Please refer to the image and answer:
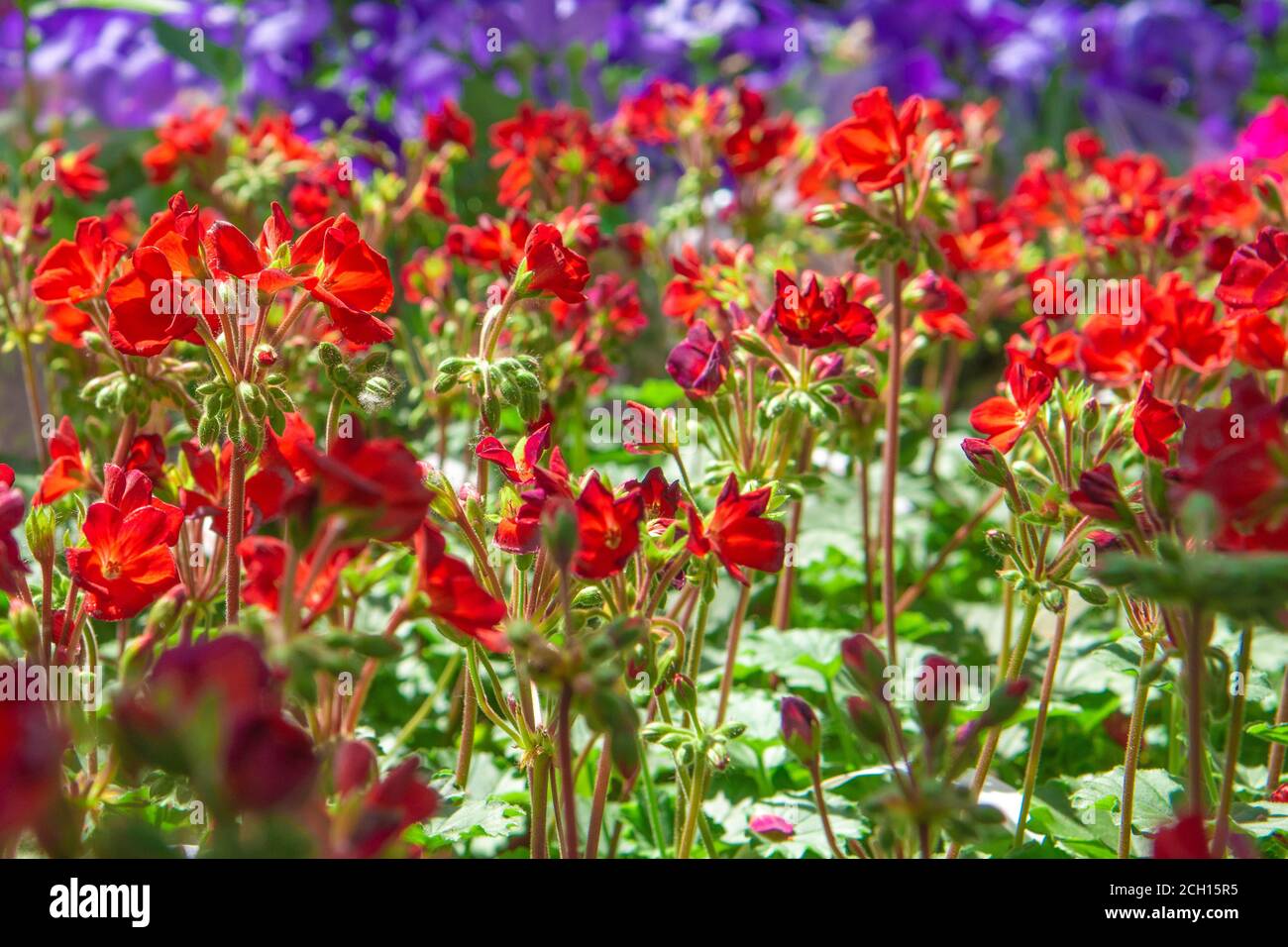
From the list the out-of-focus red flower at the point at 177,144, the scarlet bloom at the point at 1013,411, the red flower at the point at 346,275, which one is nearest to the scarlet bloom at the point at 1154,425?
the scarlet bloom at the point at 1013,411

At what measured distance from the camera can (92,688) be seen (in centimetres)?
129

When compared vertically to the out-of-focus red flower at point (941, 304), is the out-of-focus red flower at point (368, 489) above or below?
below

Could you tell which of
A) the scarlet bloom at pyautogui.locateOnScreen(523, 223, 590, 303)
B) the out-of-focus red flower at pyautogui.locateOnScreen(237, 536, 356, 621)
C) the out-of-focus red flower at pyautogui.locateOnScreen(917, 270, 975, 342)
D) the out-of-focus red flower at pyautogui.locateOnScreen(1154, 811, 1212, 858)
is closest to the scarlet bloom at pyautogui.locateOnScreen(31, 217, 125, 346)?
the scarlet bloom at pyautogui.locateOnScreen(523, 223, 590, 303)

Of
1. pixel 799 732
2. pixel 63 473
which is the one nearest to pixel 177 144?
pixel 63 473

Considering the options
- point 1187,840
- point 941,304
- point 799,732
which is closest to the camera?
point 1187,840

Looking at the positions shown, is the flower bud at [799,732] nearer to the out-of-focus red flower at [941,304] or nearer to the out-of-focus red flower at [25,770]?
the out-of-focus red flower at [25,770]

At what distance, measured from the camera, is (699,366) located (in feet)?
4.93

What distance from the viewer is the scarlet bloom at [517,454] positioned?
1.20 m

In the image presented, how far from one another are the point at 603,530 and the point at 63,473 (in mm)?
686

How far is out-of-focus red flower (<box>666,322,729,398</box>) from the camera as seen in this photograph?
1476 mm

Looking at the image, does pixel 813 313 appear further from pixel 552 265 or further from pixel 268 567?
pixel 268 567

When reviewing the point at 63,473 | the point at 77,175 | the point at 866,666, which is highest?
the point at 77,175

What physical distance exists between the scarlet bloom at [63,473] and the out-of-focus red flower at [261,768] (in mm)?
704
